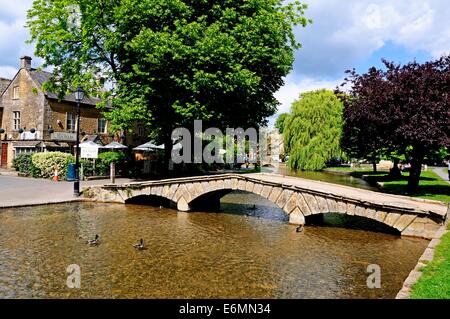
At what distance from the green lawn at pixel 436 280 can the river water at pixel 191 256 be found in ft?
3.61

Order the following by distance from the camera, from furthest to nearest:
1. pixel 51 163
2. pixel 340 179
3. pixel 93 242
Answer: pixel 340 179 → pixel 51 163 → pixel 93 242

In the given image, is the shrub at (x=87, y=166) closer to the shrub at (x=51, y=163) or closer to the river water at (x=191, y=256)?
the shrub at (x=51, y=163)

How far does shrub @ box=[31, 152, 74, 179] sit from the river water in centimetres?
1097

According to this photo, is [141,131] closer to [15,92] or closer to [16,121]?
[16,121]

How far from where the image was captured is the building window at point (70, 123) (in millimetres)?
37912

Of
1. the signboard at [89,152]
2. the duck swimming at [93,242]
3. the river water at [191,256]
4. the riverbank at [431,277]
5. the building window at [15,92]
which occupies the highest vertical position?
the building window at [15,92]

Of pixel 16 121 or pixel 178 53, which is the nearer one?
pixel 178 53

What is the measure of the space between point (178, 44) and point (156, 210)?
956 centimetres

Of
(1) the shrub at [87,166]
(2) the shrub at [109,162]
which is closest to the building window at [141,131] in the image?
(2) the shrub at [109,162]

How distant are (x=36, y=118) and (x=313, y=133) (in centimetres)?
3340

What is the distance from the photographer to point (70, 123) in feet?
125

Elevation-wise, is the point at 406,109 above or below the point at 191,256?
above

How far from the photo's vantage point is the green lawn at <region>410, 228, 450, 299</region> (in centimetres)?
735

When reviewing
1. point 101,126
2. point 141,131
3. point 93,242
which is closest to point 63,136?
point 101,126
